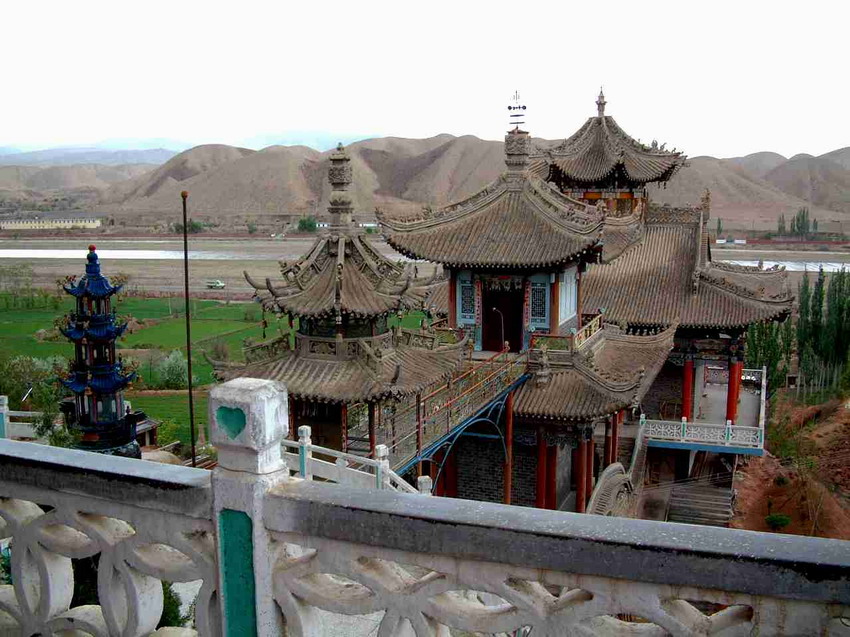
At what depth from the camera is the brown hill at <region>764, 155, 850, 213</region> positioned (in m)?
148

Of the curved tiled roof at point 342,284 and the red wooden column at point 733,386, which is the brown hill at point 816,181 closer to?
the red wooden column at point 733,386

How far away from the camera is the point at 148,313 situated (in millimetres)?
57844

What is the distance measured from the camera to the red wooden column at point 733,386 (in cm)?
2648

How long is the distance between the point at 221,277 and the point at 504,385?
203 ft

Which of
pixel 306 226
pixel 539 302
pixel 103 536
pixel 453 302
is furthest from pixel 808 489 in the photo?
pixel 306 226

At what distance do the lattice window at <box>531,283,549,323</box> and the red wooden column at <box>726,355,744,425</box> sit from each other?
32.2 feet

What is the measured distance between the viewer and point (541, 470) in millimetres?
18531

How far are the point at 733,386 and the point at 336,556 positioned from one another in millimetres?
25790

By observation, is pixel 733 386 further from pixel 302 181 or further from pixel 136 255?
pixel 302 181

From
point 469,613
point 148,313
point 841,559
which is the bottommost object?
point 148,313

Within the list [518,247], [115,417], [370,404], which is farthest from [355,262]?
[518,247]

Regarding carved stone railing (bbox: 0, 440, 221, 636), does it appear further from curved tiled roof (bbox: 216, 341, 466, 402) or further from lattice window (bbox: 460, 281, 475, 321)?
lattice window (bbox: 460, 281, 475, 321)

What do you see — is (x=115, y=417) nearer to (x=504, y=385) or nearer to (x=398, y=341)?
(x=398, y=341)

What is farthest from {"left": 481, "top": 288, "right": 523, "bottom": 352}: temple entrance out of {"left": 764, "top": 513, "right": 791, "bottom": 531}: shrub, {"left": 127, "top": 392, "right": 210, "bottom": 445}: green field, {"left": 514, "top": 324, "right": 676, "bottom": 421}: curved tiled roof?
{"left": 127, "top": 392, "right": 210, "bottom": 445}: green field
